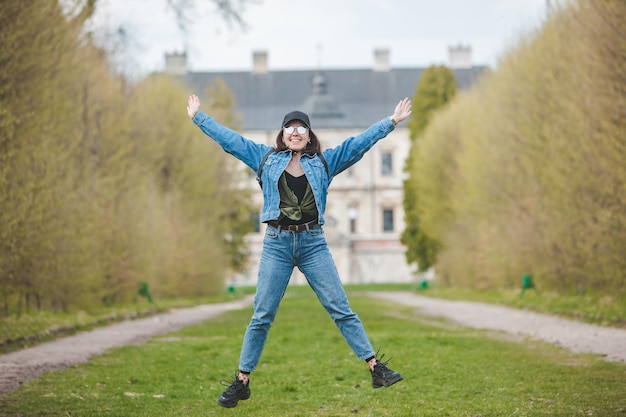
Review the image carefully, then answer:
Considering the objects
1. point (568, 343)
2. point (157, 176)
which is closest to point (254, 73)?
point (157, 176)

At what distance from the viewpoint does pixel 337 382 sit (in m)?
10.1

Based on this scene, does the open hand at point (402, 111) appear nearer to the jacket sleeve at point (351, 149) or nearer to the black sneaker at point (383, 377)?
the jacket sleeve at point (351, 149)

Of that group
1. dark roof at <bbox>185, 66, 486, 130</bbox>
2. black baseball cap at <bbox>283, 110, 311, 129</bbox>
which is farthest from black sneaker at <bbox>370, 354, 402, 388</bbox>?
dark roof at <bbox>185, 66, 486, 130</bbox>

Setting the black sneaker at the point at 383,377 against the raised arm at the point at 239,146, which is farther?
the raised arm at the point at 239,146

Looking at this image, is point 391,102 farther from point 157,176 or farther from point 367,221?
point 157,176

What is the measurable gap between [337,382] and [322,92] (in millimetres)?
78139

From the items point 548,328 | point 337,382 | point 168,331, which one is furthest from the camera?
point 168,331

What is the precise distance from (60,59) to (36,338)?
5784 millimetres

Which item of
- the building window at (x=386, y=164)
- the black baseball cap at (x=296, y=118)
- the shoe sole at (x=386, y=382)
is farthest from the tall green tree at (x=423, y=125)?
the shoe sole at (x=386, y=382)

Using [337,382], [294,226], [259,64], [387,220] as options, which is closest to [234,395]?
[294,226]

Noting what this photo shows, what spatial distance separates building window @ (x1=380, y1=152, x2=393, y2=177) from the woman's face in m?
81.1

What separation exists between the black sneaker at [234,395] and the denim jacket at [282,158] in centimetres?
123

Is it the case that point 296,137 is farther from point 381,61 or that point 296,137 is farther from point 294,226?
point 381,61

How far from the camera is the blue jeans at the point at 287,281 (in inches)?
311
